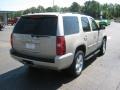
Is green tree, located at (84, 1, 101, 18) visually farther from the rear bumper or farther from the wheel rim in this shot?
the rear bumper

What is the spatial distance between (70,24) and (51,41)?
1.00 metres

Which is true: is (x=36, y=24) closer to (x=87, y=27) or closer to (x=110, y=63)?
(x=87, y=27)

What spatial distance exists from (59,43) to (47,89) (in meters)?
1.25

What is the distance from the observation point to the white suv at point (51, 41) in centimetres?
573

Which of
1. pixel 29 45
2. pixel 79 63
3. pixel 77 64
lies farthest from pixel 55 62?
pixel 79 63

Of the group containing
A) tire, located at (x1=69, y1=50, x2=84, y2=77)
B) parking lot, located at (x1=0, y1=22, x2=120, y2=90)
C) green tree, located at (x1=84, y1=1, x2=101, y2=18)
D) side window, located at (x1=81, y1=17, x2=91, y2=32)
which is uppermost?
green tree, located at (x1=84, y1=1, x2=101, y2=18)

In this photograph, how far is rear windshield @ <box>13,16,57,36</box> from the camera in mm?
5830

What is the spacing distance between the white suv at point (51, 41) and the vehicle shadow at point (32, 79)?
1.52ft

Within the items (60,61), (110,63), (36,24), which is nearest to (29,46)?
(36,24)

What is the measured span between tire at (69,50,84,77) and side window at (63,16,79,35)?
29.1 inches

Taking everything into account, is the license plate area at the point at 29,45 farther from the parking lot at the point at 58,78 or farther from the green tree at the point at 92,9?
the green tree at the point at 92,9

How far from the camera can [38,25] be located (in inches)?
239

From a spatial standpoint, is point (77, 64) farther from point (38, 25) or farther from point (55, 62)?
point (38, 25)

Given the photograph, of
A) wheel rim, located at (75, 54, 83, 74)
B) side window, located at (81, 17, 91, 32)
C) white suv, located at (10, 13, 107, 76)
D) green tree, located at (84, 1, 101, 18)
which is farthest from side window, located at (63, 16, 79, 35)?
green tree, located at (84, 1, 101, 18)
